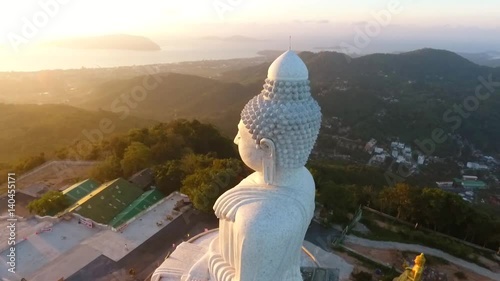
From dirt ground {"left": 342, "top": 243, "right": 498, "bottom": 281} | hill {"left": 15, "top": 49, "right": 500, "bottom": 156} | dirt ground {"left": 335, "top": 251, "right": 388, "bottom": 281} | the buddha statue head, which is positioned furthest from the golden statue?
hill {"left": 15, "top": 49, "right": 500, "bottom": 156}

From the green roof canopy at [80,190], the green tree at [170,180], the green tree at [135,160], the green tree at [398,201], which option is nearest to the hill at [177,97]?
the green tree at [135,160]

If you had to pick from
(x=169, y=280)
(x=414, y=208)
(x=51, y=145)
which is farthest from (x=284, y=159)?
(x=51, y=145)

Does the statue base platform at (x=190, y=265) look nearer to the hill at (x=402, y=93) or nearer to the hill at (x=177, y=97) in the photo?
the hill at (x=402, y=93)

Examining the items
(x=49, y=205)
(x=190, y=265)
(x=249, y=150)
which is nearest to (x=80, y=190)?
(x=49, y=205)

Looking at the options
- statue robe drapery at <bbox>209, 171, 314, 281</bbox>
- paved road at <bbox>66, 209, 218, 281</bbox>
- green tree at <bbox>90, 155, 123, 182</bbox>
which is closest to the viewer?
statue robe drapery at <bbox>209, 171, 314, 281</bbox>

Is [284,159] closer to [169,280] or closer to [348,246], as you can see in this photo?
[169,280]

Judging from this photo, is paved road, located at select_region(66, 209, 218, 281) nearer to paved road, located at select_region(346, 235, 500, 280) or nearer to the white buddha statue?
paved road, located at select_region(346, 235, 500, 280)

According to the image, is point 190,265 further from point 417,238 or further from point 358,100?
point 358,100
